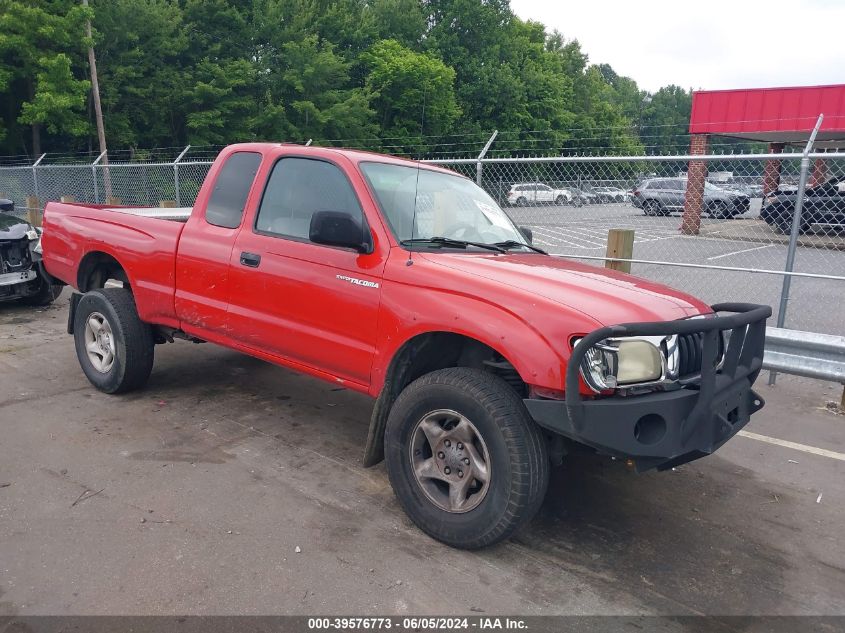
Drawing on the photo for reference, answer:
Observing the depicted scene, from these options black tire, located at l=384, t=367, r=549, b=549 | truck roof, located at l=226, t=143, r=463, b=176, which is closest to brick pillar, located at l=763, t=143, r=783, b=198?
truck roof, located at l=226, t=143, r=463, b=176

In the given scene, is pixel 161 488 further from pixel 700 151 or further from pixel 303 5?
pixel 303 5

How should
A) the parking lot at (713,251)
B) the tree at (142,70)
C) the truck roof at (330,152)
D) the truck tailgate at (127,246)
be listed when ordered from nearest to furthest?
the truck roof at (330,152)
the truck tailgate at (127,246)
the parking lot at (713,251)
the tree at (142,70)

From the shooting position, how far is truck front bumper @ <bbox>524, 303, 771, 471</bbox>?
2814 millimetres

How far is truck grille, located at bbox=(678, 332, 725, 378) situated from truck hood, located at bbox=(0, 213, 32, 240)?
7.84m

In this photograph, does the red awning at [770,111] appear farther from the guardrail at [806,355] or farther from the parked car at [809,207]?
the guardrail at [806,355]

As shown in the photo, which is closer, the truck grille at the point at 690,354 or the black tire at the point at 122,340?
the truck grille at the point at 690,354

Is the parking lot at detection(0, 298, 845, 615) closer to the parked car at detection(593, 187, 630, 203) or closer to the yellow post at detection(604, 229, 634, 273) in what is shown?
the yellow post at detection(604, 229, 634, 273)

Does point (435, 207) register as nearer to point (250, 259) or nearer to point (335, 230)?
point (335, 230)

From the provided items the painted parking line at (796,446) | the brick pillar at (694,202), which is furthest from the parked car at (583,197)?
the painted parking line at (796,446)

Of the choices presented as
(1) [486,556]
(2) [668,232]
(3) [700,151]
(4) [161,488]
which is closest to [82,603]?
(4) [161,488]

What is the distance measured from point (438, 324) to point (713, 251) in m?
7.26

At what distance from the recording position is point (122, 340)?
505cm

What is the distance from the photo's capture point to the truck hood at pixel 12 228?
7.96 meters

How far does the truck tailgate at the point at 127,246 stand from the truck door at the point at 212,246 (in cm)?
14
